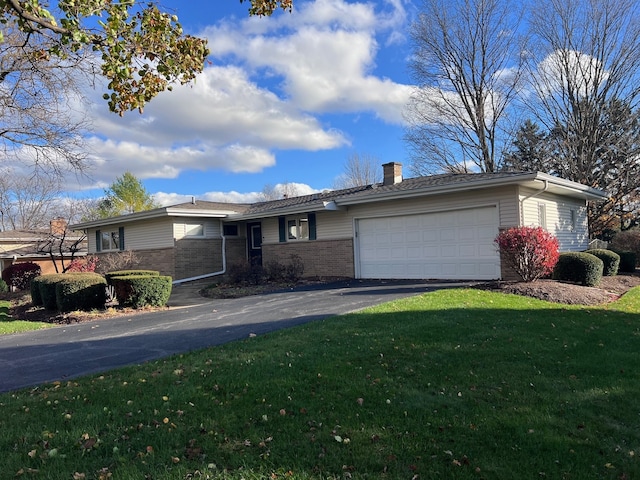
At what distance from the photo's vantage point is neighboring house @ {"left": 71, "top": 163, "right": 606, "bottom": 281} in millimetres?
13430

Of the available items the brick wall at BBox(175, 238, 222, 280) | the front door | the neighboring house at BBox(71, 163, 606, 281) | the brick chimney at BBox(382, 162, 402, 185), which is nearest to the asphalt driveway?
the neighboring house at BBox(71, 163, 606, 281)

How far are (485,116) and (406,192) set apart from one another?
656 inches

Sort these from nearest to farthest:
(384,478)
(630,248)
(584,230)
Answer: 1. (384,478)
2. (584,230)
3. (630,248)

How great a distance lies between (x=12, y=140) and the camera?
13570 millimetres

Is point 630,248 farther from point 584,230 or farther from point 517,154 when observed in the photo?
point 517,154

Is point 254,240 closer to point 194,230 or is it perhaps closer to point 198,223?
point 198,223

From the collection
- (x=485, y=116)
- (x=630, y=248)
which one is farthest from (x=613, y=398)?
(x=485, y=116)

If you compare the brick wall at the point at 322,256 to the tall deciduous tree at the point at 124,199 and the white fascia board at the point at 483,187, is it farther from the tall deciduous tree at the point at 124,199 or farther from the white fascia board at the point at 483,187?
the tall deciduous tree at the point at 124,199

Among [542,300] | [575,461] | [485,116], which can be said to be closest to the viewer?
[575,461]

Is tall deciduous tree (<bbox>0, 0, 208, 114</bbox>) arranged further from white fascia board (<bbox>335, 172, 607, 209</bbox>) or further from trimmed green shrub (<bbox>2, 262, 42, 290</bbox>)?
trimmed green shrub (<bbox>2, 262, 42, 290</bbox>)

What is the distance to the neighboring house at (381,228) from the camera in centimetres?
1343

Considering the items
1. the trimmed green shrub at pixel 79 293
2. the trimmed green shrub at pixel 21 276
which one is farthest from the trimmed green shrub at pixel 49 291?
the trimmed green shrub at pixel 21 276

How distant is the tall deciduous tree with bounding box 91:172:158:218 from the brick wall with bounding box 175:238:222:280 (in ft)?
62.9

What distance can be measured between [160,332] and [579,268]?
11278 mm
